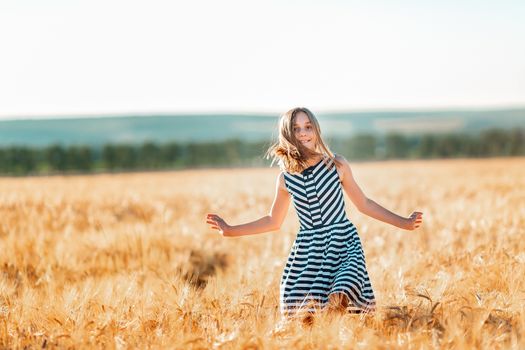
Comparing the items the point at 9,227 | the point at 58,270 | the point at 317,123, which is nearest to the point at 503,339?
the point at 317,123

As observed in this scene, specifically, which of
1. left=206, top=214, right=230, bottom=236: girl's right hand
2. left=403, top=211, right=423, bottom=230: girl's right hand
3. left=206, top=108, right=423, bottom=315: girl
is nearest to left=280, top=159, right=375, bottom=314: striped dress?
left=206, top=108, right=423, bottom=315: girl

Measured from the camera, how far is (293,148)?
12.7 feet

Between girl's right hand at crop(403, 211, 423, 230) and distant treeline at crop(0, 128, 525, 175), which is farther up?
girl's right hand at crop(403, 211, 423, 230)

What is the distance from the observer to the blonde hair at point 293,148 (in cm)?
387

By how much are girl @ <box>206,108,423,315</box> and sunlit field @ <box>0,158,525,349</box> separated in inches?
9.1

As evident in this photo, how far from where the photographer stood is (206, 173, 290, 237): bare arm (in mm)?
3910

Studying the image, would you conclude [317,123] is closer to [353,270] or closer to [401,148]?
[353,270]

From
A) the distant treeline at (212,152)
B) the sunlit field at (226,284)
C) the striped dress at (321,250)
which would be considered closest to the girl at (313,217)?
the striped dress at (321,250)

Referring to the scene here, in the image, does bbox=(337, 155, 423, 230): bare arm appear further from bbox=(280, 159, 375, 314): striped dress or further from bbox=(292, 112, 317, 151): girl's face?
bbox=(292, 112, 317, 151): girl's face

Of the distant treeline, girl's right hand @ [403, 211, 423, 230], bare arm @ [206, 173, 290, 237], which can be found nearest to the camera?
girl's right hand @ [403, 211, 423, 230]

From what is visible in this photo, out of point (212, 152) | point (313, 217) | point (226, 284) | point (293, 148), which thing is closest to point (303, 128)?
point (293, 148)

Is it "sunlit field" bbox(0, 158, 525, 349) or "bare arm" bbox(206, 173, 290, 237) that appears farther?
"bare arm" bbox(206, 173, 290, 237)

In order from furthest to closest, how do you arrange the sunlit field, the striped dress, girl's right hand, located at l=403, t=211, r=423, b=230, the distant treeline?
1. the distant treeline
2. girl's right hand, located at l=403, t=211, r=423, b=230
3. the striped dress
4. the sunlit field

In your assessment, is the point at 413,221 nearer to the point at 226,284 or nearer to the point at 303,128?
the point at 303,128
